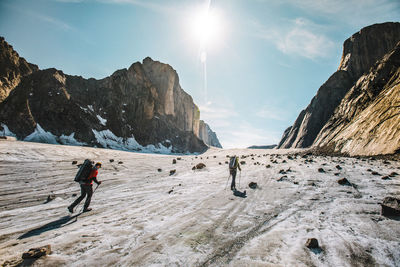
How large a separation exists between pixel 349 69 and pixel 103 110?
82.1 meters

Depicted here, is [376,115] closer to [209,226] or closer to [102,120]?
[209,226]

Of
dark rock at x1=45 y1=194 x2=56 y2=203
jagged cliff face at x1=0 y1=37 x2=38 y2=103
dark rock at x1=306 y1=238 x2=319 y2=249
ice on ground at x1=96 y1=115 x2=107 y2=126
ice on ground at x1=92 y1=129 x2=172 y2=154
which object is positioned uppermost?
jagged cliff face at x1=0 y1=37 x2=38 y2=103

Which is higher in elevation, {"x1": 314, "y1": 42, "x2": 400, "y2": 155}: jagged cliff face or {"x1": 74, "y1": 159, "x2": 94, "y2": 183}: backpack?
{"x1": 314, "y1": 42, "x2": 400, "y2": 155}: jagged cliff face

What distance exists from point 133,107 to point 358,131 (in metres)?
68.6

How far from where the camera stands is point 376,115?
2248cm

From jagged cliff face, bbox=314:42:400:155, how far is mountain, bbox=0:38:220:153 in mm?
53787

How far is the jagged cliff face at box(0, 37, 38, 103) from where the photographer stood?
138 ft

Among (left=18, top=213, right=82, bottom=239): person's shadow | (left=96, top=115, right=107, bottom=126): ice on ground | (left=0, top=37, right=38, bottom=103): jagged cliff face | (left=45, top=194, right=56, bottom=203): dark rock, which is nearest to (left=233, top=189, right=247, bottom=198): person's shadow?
(left=18, top=213, right=82, bottom=239): person's shadow

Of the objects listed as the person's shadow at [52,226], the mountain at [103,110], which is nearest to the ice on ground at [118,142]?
the mountain at [103,110]

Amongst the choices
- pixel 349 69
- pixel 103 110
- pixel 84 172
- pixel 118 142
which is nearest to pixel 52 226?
pixel 84 172

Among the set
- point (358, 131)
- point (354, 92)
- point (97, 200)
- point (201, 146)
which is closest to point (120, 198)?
point (97, 200)

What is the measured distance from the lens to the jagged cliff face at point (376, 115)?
17945 mm

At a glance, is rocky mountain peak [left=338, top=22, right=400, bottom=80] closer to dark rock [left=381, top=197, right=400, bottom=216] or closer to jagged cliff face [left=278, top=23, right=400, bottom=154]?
jagged cliff face [left=278, top=23, right=400, bottom=154]

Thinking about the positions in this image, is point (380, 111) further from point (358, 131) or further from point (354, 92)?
point (354, 92)
